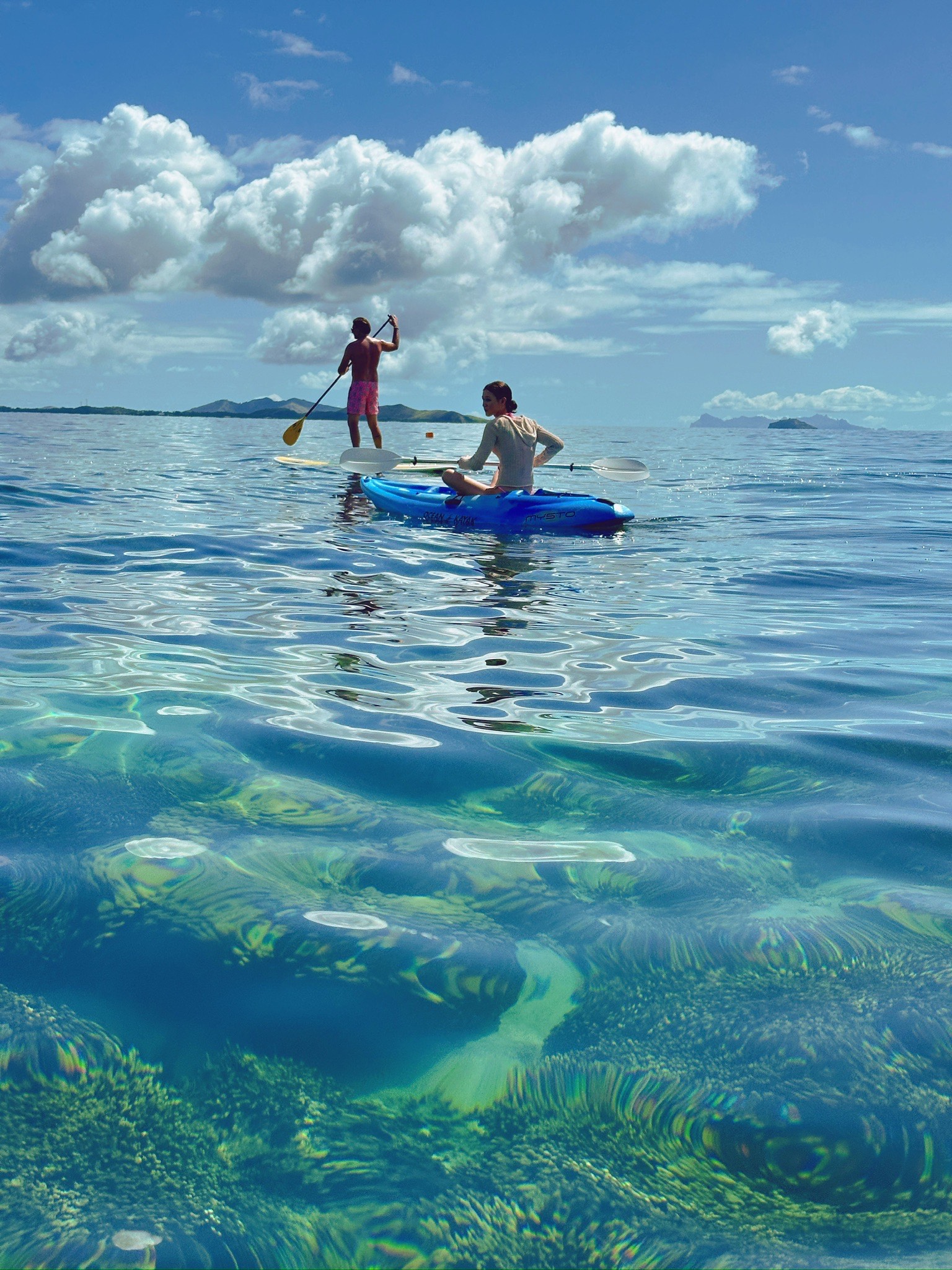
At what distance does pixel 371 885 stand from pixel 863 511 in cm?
1331

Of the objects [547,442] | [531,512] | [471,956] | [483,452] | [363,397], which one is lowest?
[471,956]

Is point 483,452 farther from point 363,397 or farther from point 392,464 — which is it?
point 363,397

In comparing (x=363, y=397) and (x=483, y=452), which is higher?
(x=363, y=397)

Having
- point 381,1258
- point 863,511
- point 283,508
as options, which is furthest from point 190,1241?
point 863,511

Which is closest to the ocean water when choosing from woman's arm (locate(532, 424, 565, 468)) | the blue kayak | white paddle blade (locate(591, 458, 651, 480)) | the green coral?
the green coral

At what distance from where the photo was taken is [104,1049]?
5.55 ft

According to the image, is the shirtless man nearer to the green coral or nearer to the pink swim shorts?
the pink swim shorts

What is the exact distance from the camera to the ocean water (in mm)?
1422

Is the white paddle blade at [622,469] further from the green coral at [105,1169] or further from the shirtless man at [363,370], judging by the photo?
the green coral at [105,1169]

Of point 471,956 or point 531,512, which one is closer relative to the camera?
point 471,956

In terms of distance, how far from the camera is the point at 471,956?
200 cm

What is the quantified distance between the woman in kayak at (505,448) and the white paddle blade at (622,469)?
2.37 m

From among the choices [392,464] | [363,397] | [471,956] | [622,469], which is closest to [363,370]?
[363,397]

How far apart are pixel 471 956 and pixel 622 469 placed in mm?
11294
